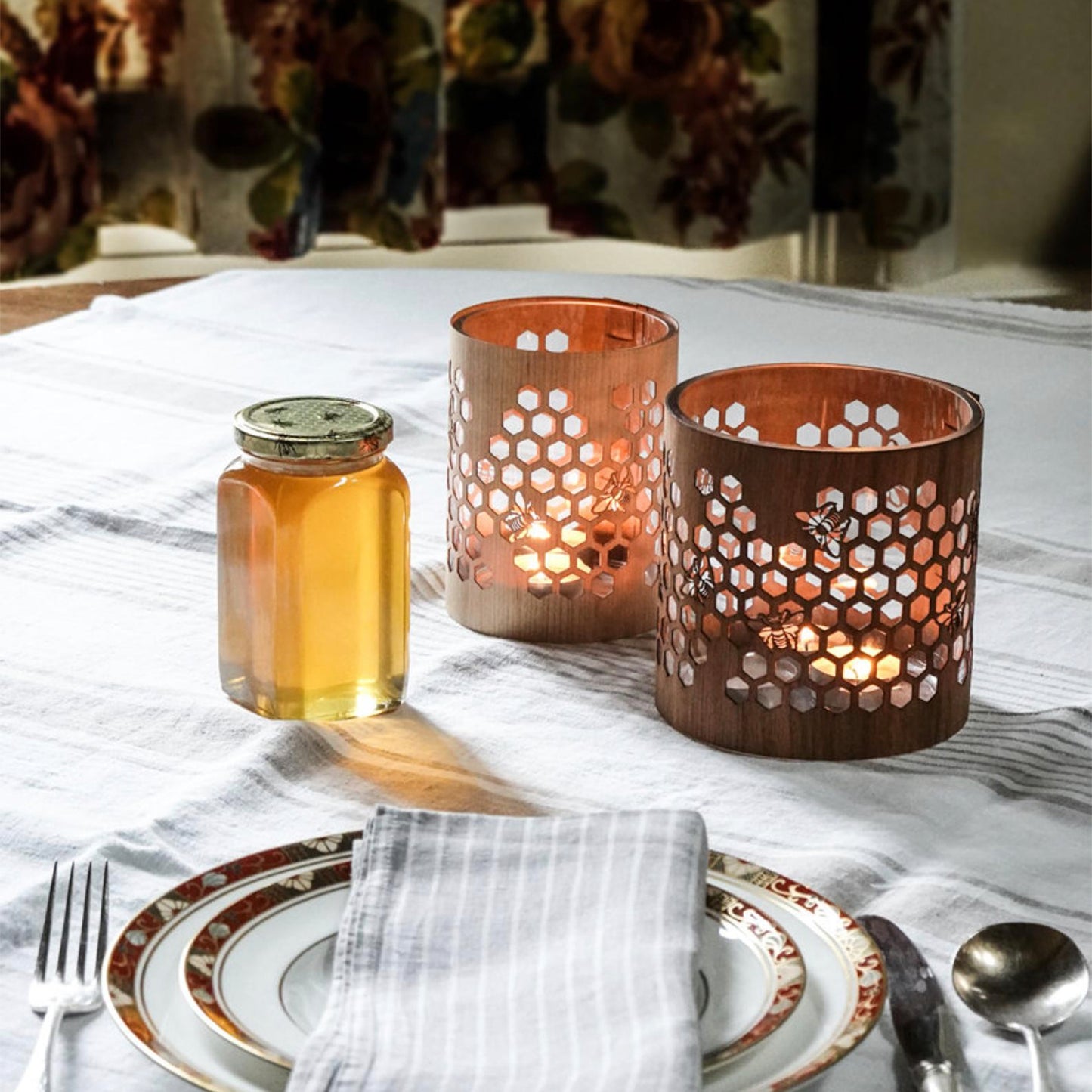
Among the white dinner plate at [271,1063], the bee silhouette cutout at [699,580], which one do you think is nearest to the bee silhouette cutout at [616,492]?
the bee silhouette cutout at [699,580]

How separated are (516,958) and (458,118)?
241 centimetres

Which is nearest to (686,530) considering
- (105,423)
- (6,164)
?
(105,423)

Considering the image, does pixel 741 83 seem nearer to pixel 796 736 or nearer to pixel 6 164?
pixel 6 164

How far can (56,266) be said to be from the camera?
2.60 m

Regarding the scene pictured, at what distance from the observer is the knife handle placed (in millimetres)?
526

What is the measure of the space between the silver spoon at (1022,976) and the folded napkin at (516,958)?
0.09 metres

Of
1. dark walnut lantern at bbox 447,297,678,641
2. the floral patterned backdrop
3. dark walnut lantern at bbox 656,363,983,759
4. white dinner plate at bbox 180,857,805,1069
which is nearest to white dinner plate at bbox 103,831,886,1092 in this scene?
white dinner plate at bbox 180,857,805,1069

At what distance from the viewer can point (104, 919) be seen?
600mm

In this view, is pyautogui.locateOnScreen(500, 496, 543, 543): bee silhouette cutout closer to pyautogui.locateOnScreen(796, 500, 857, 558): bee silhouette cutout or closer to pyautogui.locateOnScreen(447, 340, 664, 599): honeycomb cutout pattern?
pyautogui.locateOnScreen(447, 340, 664, 599): honeycomb cutout pattern

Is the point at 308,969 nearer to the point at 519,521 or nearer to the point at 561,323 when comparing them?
the point at 519,521

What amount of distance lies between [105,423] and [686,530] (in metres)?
0.55

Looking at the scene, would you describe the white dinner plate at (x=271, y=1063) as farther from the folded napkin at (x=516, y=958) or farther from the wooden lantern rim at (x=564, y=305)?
the wooden lantern rim at (x=564, y=305)

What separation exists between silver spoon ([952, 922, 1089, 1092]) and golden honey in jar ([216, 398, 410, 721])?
291 millimetres

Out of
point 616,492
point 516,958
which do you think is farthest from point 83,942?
point 616,492
